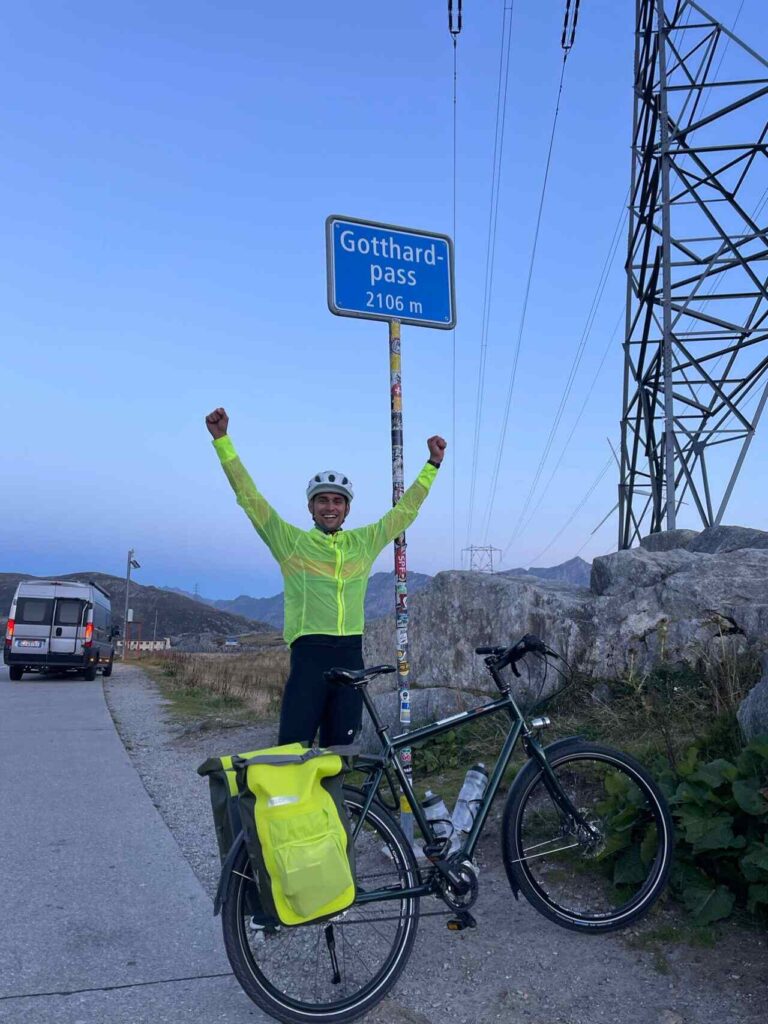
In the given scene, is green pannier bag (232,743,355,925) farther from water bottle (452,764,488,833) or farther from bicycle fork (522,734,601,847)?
bicycle fork (522,734,601,847)

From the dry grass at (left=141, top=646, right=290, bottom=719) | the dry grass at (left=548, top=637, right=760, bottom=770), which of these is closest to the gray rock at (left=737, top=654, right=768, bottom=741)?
the dry grass at (left=548, top=637, right=760, bottom=770)

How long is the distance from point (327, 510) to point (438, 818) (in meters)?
1.61

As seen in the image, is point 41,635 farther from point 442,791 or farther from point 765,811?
point 765,811

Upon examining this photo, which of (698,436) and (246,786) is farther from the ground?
(698,436)

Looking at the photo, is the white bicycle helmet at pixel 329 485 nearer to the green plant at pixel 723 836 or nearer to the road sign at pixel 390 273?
the road sign at pixel 390 273

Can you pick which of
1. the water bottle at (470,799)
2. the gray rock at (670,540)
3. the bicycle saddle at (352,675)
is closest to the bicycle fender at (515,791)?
the water bottle at (470,799)

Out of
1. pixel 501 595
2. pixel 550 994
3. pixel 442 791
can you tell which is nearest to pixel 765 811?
pixel 550 994

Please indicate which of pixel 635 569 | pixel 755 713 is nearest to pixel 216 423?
pixel 755 713

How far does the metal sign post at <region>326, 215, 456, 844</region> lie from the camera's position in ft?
15.0

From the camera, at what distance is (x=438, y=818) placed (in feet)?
11.5

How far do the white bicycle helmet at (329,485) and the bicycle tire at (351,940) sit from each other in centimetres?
161

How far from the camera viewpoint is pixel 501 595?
720cm

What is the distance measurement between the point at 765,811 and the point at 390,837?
152 cm

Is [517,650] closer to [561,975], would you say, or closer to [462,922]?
[462,922]
